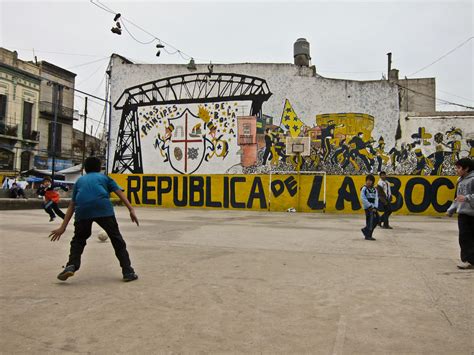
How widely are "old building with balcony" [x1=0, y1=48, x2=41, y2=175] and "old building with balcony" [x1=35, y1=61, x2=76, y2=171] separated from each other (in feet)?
2.93

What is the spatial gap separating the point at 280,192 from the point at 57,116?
26.4 meters

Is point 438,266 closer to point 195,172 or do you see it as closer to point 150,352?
point 150,352

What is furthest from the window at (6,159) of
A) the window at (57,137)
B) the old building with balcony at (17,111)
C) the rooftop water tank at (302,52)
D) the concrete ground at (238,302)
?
the concrete ground at (238,302)

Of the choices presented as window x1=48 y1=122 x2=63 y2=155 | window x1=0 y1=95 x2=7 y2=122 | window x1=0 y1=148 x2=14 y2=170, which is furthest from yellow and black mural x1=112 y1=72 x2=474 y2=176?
window x1=48 y1=122 x2=63 y2=155

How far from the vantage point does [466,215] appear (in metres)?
5.65

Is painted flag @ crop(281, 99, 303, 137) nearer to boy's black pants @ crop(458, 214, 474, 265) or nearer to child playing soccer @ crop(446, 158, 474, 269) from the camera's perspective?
child playing soccer @ crop(446, 158, 474, 269)

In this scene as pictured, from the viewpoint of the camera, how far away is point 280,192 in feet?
64.6

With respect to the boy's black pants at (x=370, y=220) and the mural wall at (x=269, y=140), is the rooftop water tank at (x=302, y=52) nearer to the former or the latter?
the mural wall at (x=269, y=140)

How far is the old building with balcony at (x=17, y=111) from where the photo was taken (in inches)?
1259

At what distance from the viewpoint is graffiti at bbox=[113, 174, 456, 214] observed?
18375 mm

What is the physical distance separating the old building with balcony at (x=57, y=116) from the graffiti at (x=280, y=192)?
58.8 feet

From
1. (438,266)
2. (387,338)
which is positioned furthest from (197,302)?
(438,266)

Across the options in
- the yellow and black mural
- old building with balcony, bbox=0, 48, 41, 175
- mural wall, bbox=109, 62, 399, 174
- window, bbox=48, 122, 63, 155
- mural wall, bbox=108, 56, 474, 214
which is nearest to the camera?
mural wall, bbox=108, 56, 474, 214

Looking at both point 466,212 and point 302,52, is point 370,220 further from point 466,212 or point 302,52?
point 302,52
